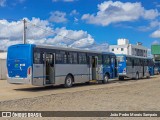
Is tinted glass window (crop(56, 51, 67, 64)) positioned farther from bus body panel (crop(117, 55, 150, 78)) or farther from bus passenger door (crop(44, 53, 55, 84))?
bus body panel (crop(117, 55, 150, 78))

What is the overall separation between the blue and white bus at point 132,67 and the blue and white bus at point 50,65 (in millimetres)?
9157

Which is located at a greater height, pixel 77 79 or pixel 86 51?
pixel 86 51

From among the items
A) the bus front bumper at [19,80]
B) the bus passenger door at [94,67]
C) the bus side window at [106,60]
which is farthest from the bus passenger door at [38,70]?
the bus side window at [106,60]

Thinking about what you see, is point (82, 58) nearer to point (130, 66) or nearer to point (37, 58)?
point (37, 58)

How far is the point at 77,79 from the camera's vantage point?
25266 millimetres

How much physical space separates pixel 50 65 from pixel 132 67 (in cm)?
1864

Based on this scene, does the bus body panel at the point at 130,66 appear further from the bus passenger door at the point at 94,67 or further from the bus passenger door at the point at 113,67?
the bus passenger door at the point at 94,67

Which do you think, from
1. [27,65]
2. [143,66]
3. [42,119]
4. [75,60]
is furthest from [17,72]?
[143,66]

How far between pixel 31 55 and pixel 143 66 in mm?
25672

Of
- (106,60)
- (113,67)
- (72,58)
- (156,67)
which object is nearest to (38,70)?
(72,58)

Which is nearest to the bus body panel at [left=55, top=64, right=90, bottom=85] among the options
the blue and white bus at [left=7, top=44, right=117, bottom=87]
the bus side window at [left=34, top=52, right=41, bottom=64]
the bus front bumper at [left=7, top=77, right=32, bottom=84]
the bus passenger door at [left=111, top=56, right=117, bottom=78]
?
the blue and white bus at [left=7, top=44, right=117, bottom=87]

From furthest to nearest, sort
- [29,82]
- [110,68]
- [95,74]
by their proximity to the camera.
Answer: [110,68], [95,74], [29,82]

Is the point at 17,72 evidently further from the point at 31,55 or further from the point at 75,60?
the point at 75,60

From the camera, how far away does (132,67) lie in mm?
38906
